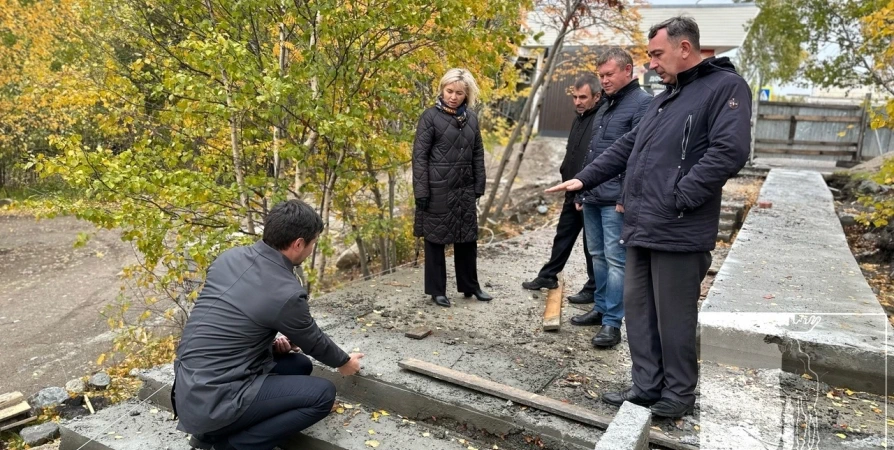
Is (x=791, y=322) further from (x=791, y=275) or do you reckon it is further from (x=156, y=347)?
(x=156, y=347)

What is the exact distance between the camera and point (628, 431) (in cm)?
229

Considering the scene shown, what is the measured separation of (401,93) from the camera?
5902 millimetres

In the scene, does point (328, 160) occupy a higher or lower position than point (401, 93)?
lower

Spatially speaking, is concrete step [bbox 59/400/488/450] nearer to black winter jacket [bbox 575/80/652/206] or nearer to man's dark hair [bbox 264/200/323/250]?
man's dark hair [bbox 264/200/323/250]

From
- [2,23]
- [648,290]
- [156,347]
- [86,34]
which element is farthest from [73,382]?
[2,23]

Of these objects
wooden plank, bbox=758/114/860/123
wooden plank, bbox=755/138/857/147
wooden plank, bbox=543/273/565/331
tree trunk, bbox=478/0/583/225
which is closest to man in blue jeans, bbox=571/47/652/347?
wooden plank, bbox=543/273/565/331

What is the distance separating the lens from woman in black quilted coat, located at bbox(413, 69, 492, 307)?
4477mm

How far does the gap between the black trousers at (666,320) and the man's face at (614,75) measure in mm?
1449

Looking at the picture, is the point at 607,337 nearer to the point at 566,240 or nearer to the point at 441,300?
A: the point at 566,240

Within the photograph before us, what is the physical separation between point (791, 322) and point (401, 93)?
400 centimetres

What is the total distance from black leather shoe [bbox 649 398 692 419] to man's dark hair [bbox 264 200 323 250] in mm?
1879

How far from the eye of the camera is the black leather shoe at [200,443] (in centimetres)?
280

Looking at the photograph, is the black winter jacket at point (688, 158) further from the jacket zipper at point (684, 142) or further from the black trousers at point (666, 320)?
the black trousers at point (666, 320)

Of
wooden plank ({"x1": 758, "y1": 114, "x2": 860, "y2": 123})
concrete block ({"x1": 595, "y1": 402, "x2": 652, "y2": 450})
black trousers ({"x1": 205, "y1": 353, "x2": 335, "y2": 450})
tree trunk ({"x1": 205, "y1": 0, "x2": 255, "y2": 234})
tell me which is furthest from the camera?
wooden plank ({"x1": 758, "y1": 114, "x2": 860, "y2": 123})
